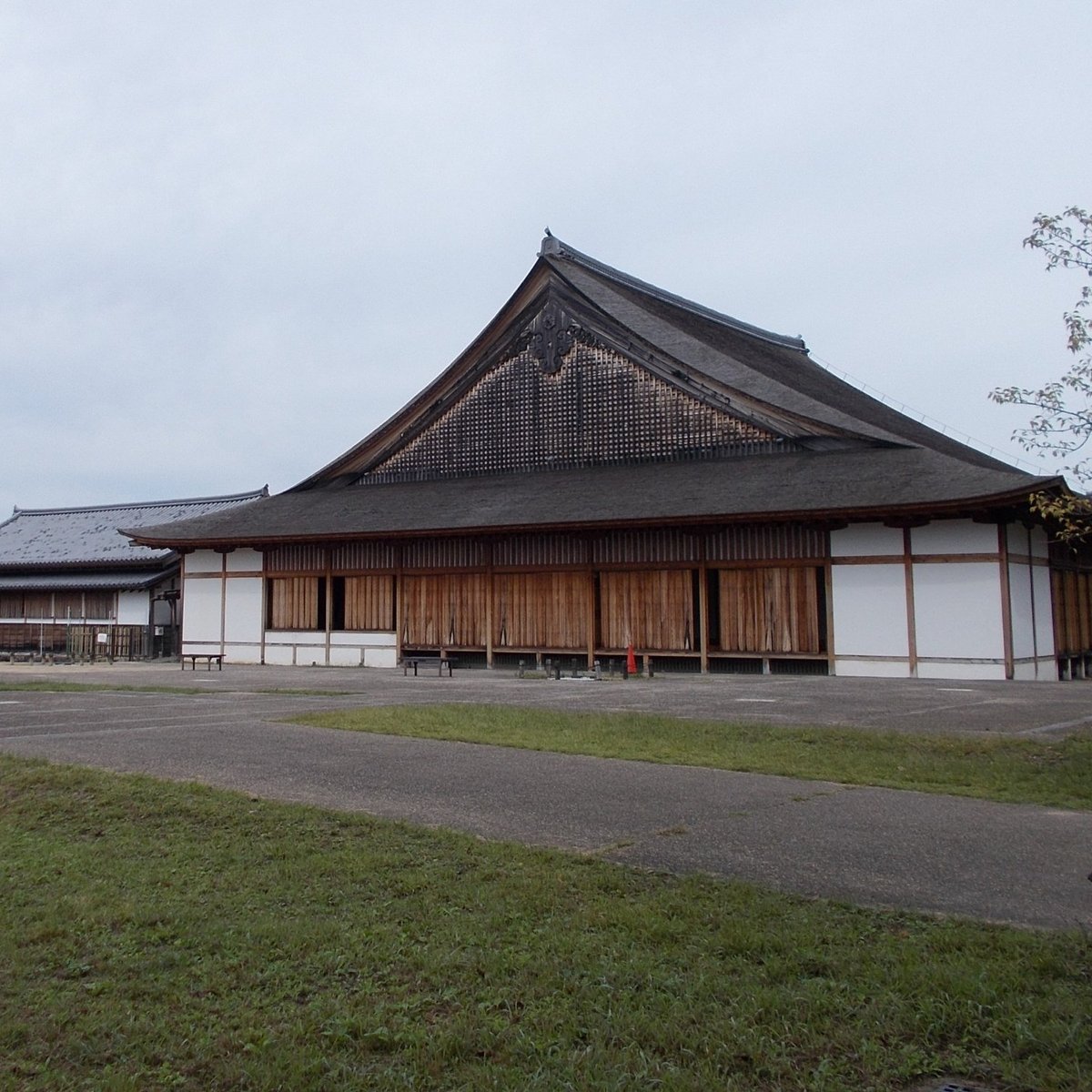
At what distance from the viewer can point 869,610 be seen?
22.0 metres

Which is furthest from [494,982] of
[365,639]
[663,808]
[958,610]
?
[365,639]

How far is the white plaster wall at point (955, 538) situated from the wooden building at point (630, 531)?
0.03 meters

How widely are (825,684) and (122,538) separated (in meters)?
27.4

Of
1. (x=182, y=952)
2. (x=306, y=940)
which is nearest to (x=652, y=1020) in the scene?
(x=306, y=940)

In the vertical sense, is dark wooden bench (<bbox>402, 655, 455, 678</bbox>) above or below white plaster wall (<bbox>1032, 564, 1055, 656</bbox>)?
below

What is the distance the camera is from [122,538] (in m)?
38.3

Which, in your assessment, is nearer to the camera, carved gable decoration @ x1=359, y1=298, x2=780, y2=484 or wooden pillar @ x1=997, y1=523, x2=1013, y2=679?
wooden pillar @ x1=997, y1=523, x2=1013, y2=679

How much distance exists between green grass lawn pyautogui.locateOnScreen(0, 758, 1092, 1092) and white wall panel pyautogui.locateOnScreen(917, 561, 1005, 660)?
655 inches

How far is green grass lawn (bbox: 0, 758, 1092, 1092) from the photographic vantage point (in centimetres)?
377

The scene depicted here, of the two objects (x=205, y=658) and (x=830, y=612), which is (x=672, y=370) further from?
(x=205, y=658)

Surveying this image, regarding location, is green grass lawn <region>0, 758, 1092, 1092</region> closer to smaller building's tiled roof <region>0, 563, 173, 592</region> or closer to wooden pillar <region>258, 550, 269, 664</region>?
wooden pillar <region>258, 550, 269, 664</region>

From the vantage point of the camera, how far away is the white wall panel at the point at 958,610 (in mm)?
20719

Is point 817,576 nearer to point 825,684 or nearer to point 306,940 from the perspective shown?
point 825,684

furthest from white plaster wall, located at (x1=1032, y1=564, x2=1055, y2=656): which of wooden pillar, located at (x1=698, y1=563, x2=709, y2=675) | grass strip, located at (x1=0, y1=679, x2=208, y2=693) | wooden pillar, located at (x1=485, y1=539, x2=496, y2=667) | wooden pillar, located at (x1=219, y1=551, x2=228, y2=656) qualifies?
wooden pillar, located at (x1=219, y1=551, x2=228, y2=656)
